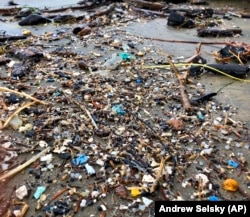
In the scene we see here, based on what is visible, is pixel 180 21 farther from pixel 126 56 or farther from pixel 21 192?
pixel 21 192

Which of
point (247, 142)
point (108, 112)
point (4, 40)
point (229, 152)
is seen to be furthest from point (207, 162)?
point (4, 40)

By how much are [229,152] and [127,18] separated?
186 inches

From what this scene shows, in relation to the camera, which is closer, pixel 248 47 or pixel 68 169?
pixel 68 169

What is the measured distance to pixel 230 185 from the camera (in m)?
2.44

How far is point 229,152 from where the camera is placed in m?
2.79

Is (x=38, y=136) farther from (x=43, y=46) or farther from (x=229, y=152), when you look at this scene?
(x=43, y=46)

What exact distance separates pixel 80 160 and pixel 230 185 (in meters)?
1.16

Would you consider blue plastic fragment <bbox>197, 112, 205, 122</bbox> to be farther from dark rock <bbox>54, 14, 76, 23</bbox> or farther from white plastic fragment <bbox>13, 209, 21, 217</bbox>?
dark rock <bbox>54, 14, 76, 23</bbox>

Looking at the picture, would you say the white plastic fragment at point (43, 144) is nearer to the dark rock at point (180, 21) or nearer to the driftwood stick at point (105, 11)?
the dark rock at point (180, 21)

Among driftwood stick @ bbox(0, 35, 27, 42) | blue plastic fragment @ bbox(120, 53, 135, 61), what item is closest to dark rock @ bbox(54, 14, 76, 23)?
driftwood stick @ bbox(0, 35, 27, 42)

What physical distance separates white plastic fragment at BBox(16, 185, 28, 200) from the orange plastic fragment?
1.44m

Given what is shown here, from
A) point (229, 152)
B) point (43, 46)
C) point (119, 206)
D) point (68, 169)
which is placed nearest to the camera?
point (119, 206)

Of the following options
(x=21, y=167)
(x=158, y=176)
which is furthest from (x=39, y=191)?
(x=158, y=176)

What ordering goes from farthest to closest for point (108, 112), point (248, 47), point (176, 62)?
1. point (248, 47)
2. point (176, 62)
3. point (108, 112)
